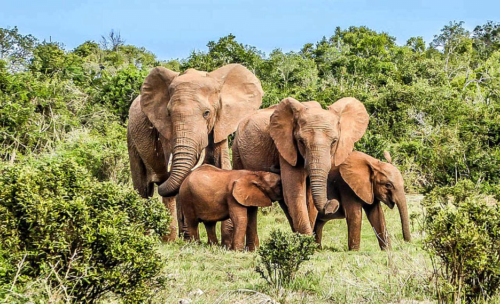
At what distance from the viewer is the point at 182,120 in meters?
9.56

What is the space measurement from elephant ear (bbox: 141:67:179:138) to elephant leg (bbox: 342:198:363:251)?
9.13 ft

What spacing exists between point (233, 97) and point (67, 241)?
581 centimetres

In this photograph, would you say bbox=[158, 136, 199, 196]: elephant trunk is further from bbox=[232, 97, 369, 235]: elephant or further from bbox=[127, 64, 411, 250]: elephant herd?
bbox=[232, 97, 369, 235]: elephant

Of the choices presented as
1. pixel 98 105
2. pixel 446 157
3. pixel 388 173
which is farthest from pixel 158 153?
pixel 98 105

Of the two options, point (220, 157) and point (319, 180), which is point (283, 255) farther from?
point (220, 157)

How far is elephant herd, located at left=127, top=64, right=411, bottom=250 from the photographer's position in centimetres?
929

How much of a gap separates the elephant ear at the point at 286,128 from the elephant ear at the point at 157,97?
156 cm

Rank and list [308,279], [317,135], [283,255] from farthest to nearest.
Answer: [317,135] < [308,279] < [283,255]

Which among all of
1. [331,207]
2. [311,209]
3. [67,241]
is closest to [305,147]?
[331,207]

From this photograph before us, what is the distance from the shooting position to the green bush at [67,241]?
194 inches

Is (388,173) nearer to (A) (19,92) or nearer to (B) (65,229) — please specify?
(B) (65,229)

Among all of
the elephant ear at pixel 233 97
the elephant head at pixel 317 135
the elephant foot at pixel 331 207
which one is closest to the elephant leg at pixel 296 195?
the elephant head at pixel 317 135

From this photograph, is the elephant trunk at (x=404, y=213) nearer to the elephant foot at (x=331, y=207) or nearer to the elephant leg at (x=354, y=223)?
the elephant leg at (x=354, y=223)

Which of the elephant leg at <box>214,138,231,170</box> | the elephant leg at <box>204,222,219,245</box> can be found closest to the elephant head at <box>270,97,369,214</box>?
the elephant leg at <box>214,138,231,170</box>
